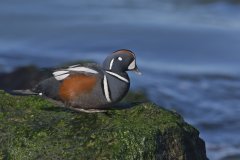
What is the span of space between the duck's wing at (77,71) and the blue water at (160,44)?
403 cm

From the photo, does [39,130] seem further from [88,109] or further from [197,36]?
[197,36]

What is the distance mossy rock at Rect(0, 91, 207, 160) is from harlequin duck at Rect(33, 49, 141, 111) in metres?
0.12

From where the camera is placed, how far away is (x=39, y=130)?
616 cm

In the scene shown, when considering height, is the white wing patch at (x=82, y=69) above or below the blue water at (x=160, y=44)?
above

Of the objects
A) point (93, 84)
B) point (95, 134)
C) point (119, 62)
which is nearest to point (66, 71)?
point (93, 84)

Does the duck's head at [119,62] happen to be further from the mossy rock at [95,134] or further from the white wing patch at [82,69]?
the mossy rock at [95,134]

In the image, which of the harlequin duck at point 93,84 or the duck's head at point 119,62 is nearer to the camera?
the harlequin duck at point 93,84

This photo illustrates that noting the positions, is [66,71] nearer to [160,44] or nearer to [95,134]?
[95,134]

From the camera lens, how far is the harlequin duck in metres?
6.46

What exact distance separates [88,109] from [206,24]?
13.8m

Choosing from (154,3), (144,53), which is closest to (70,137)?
(144,53)

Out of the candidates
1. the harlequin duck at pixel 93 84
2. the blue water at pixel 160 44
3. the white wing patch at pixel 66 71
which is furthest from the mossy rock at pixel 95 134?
the blue water at pixel 160 44

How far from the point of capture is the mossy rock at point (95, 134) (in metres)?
5.98

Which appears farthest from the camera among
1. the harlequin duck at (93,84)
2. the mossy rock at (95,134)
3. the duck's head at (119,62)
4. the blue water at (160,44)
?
the blue water at (160,44)
